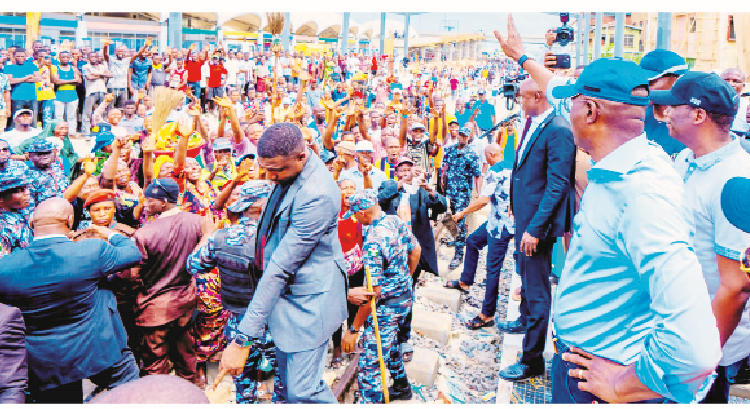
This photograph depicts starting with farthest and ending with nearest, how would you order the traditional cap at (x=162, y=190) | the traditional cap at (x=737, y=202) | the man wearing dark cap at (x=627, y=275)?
the traditional cap at (x=162, y=190) → the traditional cap at (x=737, y=202) → the man wearing dark cap at (x=627, y=275)

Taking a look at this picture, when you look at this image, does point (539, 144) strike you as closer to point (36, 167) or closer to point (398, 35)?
point (36, 167)

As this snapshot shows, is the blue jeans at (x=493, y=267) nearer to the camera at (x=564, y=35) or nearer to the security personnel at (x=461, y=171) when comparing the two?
the camera at (x=564, y=35)

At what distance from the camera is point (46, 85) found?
11148 mm

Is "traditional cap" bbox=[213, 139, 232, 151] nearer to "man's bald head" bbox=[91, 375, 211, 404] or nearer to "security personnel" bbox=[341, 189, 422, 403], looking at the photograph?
"security personnel" bbox=[341, 189, 422, 403]

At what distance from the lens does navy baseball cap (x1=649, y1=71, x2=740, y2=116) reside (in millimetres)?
2229

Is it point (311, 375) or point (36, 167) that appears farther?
point (36, 167)

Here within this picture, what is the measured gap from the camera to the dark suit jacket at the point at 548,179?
11.9 ft

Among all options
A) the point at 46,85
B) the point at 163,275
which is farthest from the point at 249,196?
the point at 46,85

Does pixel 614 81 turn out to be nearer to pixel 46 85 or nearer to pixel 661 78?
→ pixel 661 78

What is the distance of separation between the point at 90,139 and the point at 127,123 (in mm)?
5129

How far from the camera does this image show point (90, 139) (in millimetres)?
11914

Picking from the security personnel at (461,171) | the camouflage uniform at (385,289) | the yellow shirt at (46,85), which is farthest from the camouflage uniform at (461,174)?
the yellow shirt at (46,85)

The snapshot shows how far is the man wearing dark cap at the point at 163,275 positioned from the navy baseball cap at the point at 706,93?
303 centimetres

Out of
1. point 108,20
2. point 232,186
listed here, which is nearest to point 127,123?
point 232,186
